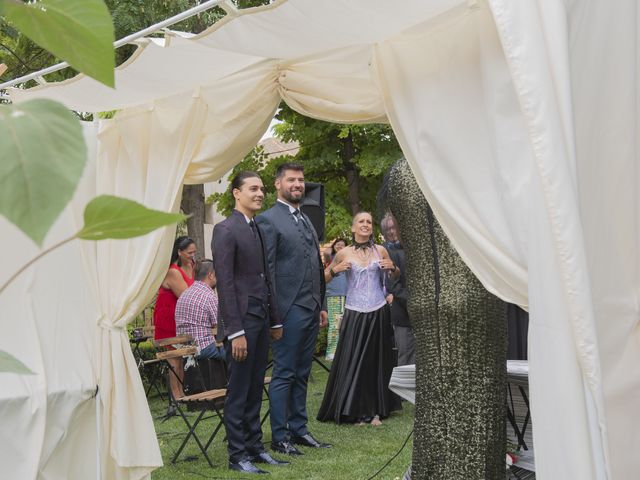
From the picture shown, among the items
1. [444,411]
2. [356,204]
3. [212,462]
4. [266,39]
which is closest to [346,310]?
[212,462]

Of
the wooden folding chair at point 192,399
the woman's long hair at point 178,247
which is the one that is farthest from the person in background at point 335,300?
the wooden folding chair at point 192,399

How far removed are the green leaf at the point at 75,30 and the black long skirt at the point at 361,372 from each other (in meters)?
7.62

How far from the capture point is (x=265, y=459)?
6316 mm


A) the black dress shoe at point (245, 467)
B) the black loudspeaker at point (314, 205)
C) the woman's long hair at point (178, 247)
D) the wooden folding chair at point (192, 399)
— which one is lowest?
the black dress shoe at point (245, 467)

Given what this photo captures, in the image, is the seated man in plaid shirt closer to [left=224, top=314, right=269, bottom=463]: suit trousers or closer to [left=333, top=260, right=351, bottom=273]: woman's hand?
[left=333, top=260, right=351, bottom=273]: woman's hand

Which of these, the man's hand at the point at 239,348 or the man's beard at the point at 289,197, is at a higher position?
the man's beard at the point at 289,197

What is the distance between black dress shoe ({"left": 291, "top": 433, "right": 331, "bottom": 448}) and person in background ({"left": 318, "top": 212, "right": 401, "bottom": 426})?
3.27 feet

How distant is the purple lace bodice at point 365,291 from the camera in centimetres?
829

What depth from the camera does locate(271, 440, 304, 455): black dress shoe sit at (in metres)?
6.66

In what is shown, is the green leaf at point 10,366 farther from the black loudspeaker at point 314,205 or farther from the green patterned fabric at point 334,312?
the green patterned fabric at point 334,312

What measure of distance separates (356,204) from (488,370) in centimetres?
1207

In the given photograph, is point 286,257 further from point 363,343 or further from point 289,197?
point 363,343

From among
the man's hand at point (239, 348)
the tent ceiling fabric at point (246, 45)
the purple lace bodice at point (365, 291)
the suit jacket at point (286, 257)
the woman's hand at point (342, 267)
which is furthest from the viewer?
the purple lace bodice at point (365, 291)

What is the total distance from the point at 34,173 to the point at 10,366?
0.13 m
